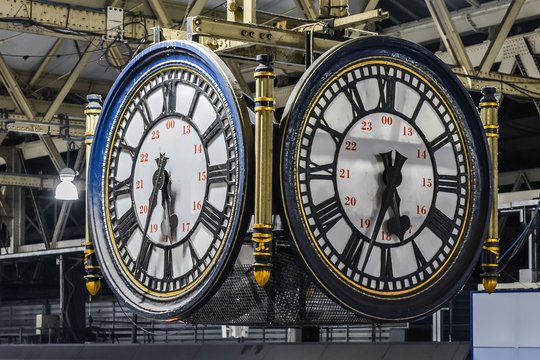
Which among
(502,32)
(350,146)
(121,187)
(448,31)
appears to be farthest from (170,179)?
(502,32)

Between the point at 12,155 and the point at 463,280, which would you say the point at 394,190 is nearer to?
the point at 463,280

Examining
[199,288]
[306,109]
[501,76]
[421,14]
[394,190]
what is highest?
[421,14]

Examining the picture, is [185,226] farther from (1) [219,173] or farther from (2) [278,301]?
→ (2) [278,301]

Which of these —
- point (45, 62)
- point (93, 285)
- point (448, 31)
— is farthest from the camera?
point (45, 62)

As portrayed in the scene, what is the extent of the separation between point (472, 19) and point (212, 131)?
13.8 m

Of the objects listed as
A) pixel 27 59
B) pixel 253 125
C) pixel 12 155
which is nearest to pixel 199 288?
pixel 253 125

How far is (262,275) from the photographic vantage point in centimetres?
238

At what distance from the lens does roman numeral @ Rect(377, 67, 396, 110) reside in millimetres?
2506

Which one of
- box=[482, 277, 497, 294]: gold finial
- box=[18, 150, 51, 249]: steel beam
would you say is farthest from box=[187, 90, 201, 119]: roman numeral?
box=[18, 150, 51, 249]: steel beam

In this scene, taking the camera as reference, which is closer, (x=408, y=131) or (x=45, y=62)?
(x=408, y=131)

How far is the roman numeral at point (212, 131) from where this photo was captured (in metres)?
2.47

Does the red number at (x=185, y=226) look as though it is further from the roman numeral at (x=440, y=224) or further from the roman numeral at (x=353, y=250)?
the roman numeral at (x=440, y=224)

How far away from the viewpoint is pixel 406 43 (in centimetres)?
254

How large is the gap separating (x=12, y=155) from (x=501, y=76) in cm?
1343
